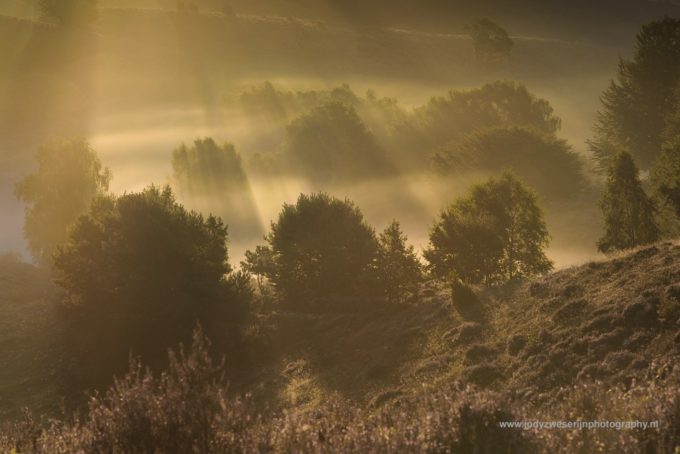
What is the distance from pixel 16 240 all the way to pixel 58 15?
8260 cm

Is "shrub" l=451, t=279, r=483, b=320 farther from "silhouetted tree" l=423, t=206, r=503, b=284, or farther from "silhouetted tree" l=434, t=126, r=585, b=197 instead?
"silhouetted tree" l=434, t=126, r=585, b=197

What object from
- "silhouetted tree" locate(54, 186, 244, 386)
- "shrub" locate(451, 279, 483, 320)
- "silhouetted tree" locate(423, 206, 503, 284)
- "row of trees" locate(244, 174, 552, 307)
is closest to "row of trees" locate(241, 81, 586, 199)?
"row of trees" locate(244, 174, 552, 307)

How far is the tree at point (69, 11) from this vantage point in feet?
586

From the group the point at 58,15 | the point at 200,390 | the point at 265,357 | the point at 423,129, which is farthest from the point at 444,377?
the point at 58,15

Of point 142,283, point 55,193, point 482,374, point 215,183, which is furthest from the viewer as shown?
point 215,183

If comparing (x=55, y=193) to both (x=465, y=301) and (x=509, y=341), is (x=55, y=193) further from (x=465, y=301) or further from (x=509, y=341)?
(x=509, y=341)

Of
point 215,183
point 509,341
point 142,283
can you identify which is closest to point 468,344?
point 509,341

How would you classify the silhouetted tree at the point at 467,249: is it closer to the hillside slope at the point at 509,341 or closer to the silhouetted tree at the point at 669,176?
the hillside slope at the point at 509,341

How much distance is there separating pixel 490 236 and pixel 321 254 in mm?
11614

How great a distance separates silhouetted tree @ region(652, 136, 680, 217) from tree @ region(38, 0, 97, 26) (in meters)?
168

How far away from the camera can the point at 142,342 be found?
4097 cm

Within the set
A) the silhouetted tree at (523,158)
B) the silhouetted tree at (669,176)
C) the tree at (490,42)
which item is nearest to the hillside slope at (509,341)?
the silhouetted tree at (669,176)

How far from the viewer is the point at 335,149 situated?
13625cm

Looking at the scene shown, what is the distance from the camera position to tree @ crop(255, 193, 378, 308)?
4706 centimetres
